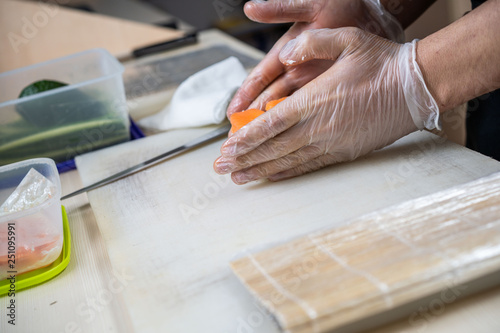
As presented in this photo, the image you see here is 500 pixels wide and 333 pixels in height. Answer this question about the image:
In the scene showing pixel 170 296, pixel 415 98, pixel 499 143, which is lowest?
pixel 499 143

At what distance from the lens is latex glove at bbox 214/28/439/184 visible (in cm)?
88

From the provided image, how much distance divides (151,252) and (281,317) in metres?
0.32

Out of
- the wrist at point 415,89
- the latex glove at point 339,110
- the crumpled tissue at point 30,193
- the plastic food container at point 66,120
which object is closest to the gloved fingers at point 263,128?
the latex glove at point 339,110

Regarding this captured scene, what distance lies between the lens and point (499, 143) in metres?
1.18

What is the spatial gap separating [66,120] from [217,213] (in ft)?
1.73

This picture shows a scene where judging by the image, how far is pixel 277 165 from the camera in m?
0.92

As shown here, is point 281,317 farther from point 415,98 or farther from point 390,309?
point 415,98

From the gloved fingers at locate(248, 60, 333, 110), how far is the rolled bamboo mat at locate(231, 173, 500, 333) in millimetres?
510

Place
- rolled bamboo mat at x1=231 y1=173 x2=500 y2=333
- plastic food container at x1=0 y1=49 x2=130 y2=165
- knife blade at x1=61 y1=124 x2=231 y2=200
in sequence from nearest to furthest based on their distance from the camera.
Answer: rolled bamboo mat at x1=231 y1=173 x2=500 y2=333, knife blade at x1=61 y1=124 x2=231 y2=200, plastic food container at x1=0 y1=49 x2=130 y2=165

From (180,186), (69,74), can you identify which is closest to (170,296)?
(180,186)

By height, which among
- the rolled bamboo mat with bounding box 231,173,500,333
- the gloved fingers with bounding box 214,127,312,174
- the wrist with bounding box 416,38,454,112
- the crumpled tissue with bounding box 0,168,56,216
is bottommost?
the rolled bamboo mat with bounding box 231,173,500,333

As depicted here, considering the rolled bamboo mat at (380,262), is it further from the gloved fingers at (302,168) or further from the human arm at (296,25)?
the human arm at (296,25)

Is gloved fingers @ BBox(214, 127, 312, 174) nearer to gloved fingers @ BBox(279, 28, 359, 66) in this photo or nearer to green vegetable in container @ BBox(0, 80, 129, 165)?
gloved fingers @ BBox(279, 28, 359, 66)

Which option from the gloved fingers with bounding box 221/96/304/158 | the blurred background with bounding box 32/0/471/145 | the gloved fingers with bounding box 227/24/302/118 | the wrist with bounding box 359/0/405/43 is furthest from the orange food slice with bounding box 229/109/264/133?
the blurred background with bounding box 32/0/471/145
